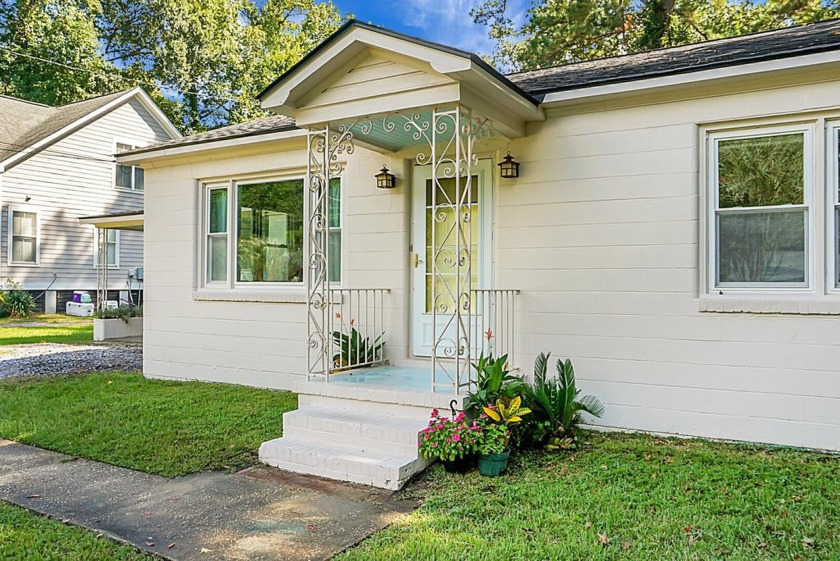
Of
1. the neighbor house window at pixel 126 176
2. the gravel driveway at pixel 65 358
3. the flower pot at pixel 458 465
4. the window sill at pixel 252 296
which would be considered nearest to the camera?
the flower pot at pixel 458 465

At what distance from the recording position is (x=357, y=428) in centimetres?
464

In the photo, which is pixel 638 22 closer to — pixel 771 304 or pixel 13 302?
pixel 771 304

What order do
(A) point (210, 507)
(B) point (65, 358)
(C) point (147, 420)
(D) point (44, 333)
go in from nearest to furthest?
1. (A) point (210, 507)
2. (C) point (147, 420)
3. (B) point (65, 358)
4. (D) point (44, 333)

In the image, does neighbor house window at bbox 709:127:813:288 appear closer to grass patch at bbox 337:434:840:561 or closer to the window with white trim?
grass patch at bbox 337:434:840:561

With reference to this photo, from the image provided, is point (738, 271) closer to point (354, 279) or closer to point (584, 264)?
point (584, 264)

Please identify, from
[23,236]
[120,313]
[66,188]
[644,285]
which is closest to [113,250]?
[66,188]

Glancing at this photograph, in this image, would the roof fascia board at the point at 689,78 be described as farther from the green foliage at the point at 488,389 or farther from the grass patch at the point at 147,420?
the grass patch at the point at 147,420

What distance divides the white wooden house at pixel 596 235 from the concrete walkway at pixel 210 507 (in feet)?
1.21

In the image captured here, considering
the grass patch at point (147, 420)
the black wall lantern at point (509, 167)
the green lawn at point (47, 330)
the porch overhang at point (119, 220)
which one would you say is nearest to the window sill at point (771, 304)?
the black wall lantern at point (509, 167)

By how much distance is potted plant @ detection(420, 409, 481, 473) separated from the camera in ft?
13.8

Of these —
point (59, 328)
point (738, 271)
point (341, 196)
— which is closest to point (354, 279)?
point (341, 196)

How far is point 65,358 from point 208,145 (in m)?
5.02

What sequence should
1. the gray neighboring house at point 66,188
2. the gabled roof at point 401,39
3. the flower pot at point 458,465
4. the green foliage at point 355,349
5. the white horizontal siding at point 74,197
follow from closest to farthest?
the flower pot at point 458,465 < the gabled roof at point 401,39 < the green foliage at point 355,349 < the gray neighboring house at point 66,188 < the white horizontal siding at point 74,197

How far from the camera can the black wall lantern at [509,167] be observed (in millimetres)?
5703
